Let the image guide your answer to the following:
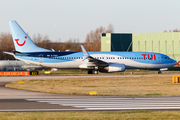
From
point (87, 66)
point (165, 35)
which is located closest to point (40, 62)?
point (87, 66)

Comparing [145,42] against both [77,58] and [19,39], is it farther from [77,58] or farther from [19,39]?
[19,39]

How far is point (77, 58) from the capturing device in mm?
47438

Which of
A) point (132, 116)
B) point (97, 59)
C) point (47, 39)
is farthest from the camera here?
point (47, 39)

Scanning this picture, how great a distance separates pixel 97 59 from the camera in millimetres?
45719

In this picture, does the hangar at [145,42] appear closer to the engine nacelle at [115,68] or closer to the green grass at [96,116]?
the engine nacelle at [115,68]

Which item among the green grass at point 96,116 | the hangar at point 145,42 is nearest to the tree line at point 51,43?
the hangar at point 145,42

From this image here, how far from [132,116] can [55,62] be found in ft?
117

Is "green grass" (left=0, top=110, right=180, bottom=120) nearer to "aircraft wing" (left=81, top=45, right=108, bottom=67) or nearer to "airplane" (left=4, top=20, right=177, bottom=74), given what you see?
"aircraft wing" (left=81, top=45, right=108, bottom=67)

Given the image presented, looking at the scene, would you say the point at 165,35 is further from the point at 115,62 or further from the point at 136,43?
the point at 115,62

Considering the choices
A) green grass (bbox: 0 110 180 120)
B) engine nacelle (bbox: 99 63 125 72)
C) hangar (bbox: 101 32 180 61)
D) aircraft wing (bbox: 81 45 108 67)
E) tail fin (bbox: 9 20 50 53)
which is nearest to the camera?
green grass (bbox: 0 110 180 120)

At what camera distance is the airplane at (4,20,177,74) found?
153 ft

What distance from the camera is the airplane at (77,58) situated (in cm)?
4678

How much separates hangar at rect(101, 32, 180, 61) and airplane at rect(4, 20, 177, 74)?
95.4ft

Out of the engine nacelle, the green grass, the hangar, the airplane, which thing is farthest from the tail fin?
the green grass
